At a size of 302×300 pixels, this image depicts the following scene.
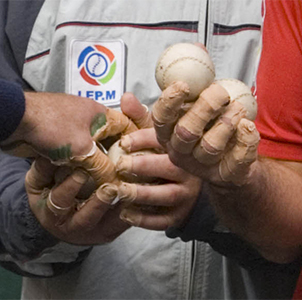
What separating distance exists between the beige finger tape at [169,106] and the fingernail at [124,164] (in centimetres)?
13

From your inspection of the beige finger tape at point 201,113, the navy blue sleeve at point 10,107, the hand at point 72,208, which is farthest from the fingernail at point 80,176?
the beige finger tape at point 201,113

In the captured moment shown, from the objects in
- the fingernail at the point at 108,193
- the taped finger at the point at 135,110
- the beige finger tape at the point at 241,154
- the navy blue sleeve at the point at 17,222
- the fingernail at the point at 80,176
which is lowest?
the navy blue sleeve at the point at 17,222

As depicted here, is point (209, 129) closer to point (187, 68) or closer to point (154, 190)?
point (187, 68)

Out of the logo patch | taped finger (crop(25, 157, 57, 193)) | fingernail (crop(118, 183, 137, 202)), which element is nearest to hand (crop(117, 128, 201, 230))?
fingernail (crop(118, 183, 137, 202))

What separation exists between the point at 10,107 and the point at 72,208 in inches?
8.9

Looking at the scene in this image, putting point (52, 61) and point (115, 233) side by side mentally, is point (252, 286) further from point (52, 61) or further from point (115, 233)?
point (52, 61)

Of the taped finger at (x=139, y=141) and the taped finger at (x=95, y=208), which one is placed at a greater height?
the taped finger at (x=139, y=141)

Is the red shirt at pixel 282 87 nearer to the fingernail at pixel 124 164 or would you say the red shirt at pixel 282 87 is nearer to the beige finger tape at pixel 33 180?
the fingernail at pixel 124 164

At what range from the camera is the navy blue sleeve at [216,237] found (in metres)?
0.91

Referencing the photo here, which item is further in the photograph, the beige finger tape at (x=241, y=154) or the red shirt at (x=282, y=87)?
the red shirt at (x=282, y=87)

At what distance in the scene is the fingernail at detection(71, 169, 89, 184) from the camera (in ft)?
2.82

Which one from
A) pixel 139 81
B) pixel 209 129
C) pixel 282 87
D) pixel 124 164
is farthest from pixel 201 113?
pixel 139 81

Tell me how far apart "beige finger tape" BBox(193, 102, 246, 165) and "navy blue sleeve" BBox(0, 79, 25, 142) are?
246mm

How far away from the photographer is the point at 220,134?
0.68 m
